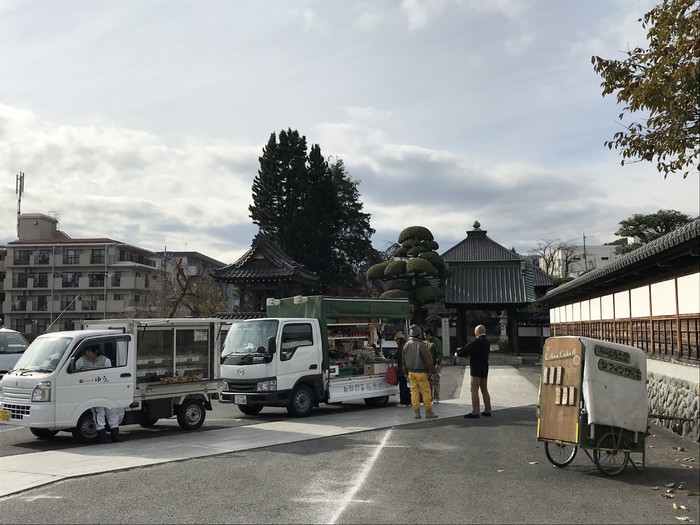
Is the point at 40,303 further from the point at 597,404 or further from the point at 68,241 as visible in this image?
the point at 597,404

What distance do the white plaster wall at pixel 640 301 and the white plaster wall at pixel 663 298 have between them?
0.48 m

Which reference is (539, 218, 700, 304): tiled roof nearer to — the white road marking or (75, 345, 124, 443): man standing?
the white road marking

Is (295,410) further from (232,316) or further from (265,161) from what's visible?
(265,161)

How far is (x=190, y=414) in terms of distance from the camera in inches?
479

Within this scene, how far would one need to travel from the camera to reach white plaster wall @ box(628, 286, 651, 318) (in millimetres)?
13648

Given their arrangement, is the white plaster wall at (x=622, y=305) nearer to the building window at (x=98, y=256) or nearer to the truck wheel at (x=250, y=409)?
the truck wheel at (x=250, y=409)

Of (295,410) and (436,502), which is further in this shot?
(295,410)

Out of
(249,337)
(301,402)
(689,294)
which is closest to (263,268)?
(249,337)

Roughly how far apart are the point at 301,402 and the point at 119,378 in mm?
4275

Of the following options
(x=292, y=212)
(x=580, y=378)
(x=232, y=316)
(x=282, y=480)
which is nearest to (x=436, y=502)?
(x=282, y=480)

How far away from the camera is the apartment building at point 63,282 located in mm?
60875

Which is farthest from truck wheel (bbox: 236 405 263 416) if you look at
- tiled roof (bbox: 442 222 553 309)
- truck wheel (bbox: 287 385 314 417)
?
tiled roof (bbox: 442 222 553 309)

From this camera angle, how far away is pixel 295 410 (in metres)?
13.5

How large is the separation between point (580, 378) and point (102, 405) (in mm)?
7822
